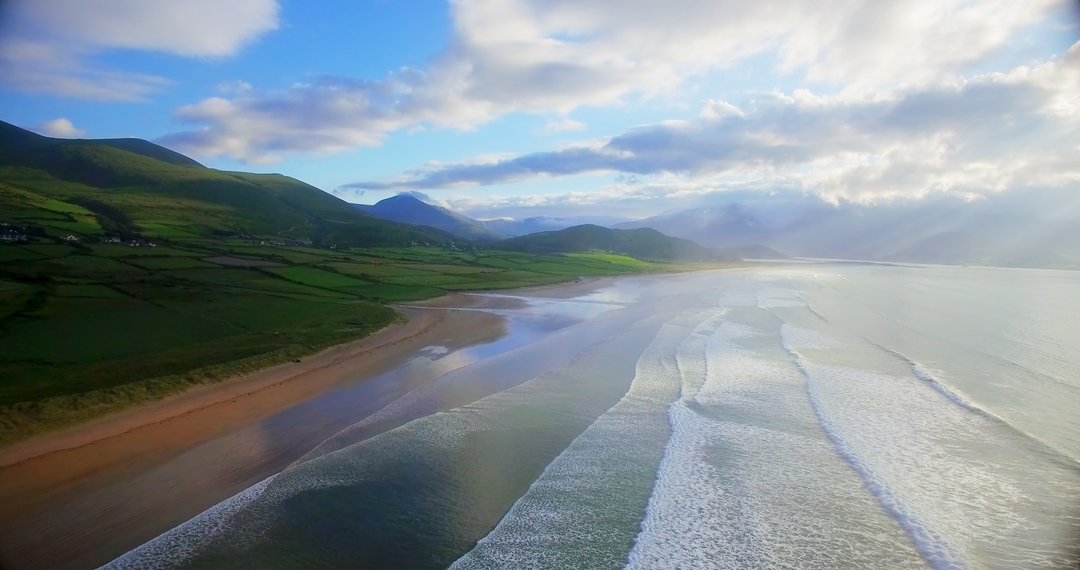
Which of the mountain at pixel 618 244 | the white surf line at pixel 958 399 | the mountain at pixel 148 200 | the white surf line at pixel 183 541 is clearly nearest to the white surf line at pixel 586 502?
the white surf line at pixel 183 541

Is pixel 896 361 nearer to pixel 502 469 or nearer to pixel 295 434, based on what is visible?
pixel 502 469

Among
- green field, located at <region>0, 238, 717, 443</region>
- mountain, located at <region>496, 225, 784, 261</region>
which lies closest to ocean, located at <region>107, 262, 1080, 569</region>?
green field, located at <region>0, 238, 717, 443</region>

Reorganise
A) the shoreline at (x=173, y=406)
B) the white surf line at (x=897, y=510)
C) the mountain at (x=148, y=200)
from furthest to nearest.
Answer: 1. the mountain at (x=148, y=200)
2. the shoreline at (x=173, y=406)
3. the white surf line at (x=897, y=510)

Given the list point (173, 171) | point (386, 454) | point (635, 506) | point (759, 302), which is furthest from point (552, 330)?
point (173, 171)

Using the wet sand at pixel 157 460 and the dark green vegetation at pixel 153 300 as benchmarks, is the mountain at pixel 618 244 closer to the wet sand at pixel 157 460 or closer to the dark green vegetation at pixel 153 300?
the dark green vegetation at pixel 153 300

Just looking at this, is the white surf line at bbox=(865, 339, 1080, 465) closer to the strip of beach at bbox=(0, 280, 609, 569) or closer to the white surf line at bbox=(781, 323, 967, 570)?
the white surf line at bbox=(781, 323, 967, 570)

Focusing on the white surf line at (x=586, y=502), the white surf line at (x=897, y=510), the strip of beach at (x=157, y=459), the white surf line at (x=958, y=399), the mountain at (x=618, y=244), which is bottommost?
the strip of beach at (x=157, y=459)
